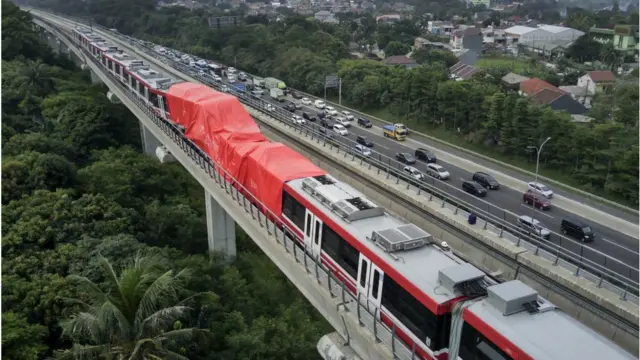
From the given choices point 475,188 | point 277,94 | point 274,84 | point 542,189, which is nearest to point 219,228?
point 475,188

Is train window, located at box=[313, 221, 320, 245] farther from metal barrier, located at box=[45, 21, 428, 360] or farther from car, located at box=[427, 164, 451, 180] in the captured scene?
car, located at box=[427, 164, 451, 180]

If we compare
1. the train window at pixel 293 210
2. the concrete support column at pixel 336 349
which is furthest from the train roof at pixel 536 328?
the train window at pixel 293 210

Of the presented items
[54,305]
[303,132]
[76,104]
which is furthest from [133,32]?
[54,305]

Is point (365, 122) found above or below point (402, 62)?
below

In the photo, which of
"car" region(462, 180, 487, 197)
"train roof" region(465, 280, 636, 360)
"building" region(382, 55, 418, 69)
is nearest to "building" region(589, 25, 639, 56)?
"building" region(382, 55, 418, 69)

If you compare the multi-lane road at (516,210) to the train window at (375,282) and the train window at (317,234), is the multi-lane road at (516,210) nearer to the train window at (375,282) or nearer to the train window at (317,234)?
the train window at (317,234)

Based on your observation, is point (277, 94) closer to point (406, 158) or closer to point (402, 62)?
point (402, 62)
